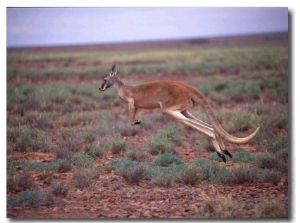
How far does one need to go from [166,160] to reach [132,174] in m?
0.70

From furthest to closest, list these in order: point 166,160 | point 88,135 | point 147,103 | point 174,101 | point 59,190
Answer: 1. point 88,135
2. point 166,160
3. point 147,103
4. point 174,101
5. point 59,190

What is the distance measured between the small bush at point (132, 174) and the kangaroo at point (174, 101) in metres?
0.69

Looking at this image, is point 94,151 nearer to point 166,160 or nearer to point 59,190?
point 59,190

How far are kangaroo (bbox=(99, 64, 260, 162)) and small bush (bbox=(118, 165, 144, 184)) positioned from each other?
69cm

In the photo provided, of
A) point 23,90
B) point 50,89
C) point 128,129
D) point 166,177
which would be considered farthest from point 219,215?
point 50,89

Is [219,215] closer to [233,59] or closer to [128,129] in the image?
[128,129]

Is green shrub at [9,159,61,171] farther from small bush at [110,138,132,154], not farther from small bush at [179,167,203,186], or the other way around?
small bush at [179,167,203,186]

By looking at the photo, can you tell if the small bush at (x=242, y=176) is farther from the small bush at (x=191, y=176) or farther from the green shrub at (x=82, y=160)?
the green shrub at (x=82, y=160)

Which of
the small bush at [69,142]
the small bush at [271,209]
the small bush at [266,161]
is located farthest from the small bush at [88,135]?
the small bush at [271,209]

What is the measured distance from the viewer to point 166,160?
7.45 metres

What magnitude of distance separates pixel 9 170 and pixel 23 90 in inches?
56.1

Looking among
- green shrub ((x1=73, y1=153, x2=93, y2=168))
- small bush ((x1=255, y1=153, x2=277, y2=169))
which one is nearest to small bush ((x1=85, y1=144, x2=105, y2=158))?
green shrub ((x1=73, y1=153, x2=93, y2=168))

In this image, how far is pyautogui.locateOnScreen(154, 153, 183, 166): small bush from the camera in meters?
7.43

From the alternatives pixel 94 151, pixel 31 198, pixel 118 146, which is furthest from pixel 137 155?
pixel 31 198
